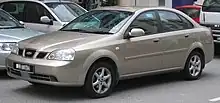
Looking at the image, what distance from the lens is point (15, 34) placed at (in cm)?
939

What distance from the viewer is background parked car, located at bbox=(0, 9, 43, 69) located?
8844 millimetres

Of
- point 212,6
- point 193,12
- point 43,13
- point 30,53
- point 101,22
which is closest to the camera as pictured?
point 30,53

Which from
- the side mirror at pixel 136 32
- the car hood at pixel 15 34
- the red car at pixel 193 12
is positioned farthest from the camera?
the red car at pixel 193 12

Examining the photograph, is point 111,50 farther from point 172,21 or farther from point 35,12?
point 35,12

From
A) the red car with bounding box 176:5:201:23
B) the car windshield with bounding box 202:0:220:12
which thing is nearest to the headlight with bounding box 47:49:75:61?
the car windshield with bounding box 202:0:220:12

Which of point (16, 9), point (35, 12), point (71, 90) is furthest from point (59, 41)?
point (16, 9)

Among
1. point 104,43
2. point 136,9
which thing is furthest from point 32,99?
point 136,9

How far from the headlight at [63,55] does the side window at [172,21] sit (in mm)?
2271

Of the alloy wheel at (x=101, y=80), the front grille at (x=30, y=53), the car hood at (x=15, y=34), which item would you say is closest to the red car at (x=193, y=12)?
the car hood at (x=15, y=34)

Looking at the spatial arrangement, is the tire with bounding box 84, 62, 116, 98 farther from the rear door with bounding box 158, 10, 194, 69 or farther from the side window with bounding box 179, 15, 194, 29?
the side window with bounding box 179, 15, 194, 29

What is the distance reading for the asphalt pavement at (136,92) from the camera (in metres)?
7.46

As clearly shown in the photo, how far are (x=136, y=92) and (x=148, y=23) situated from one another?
1286 mm

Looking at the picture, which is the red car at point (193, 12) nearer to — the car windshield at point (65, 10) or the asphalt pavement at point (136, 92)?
the car windshield at point (65, 10)

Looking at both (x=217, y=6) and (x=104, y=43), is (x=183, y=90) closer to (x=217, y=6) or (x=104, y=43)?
(x=104, y=43)
